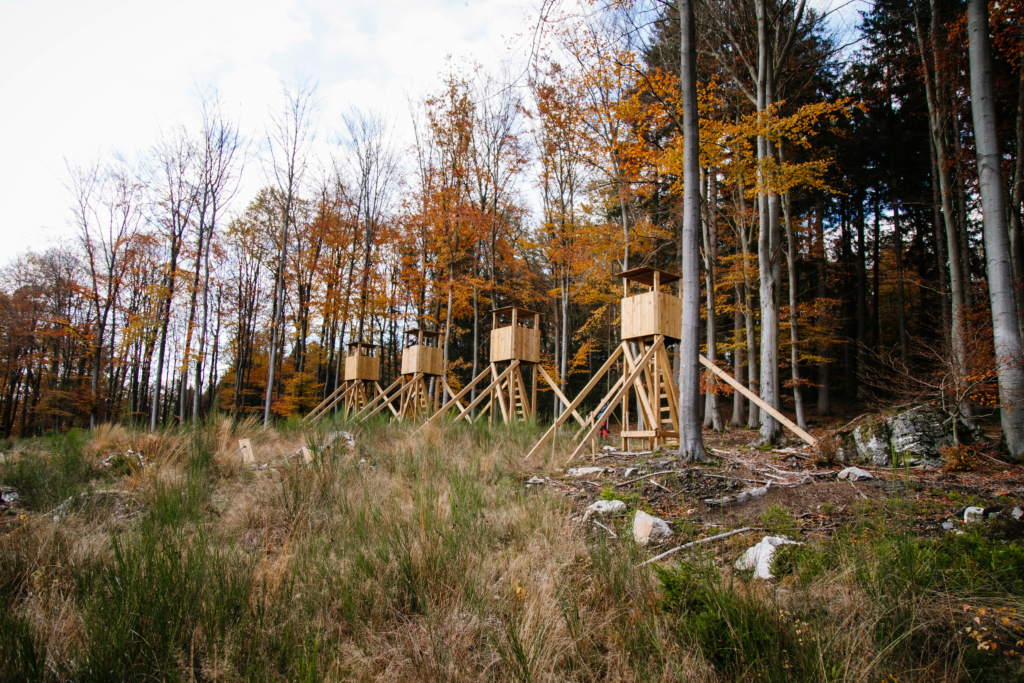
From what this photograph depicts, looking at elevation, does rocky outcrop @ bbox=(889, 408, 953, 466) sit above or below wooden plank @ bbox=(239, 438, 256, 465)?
above

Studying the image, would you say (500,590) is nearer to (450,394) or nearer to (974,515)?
(974,515)

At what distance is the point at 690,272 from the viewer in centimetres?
624

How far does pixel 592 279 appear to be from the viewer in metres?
16.3

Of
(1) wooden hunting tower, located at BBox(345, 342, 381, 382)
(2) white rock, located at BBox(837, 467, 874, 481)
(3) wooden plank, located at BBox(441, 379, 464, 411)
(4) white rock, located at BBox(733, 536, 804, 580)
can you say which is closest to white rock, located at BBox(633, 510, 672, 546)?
(4) white rock, located at BBox(733, 536, 804, 580)

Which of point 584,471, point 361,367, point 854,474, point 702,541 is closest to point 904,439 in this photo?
point 854,474

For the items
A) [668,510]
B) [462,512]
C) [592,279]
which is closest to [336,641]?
[462,512]

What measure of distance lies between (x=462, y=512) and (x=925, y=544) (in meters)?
2.82

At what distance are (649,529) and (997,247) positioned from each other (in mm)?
6212

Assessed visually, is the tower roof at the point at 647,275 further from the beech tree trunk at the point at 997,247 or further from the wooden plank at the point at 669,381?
the beech tree trunk at the point at 997,247

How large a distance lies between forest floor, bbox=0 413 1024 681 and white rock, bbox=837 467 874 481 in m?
0.42

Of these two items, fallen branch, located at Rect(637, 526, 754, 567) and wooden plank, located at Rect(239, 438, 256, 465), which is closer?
fallen branch, located at Rect(637, 526, 754, 567)

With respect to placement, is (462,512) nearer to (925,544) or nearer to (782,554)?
(782,554)

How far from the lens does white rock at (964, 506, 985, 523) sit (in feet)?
11.7

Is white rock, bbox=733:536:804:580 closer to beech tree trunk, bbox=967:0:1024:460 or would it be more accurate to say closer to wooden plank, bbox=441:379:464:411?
beech tree trunk, bbox=967:0:1024:460
